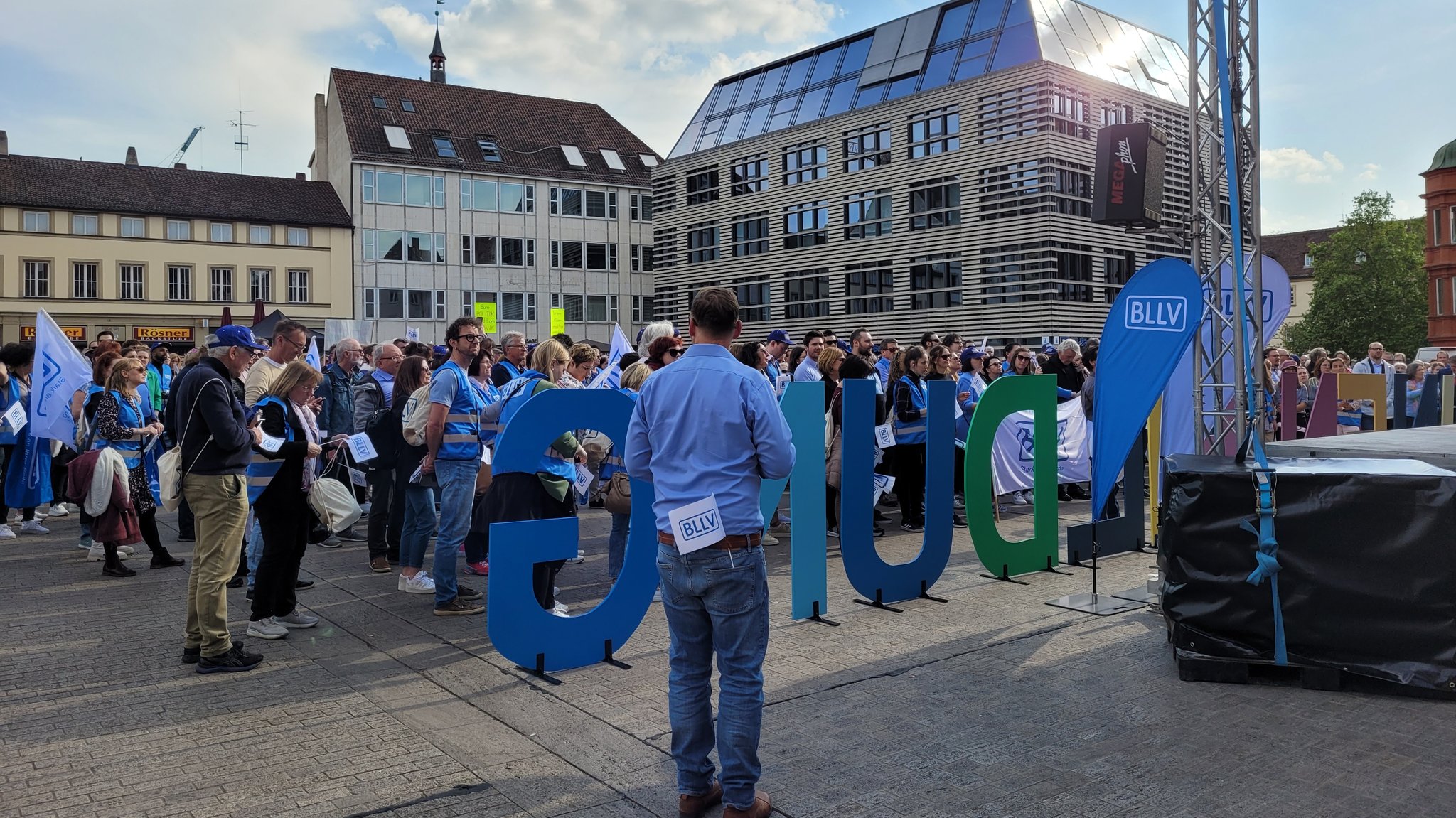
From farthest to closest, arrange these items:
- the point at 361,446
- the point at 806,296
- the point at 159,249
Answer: the point at 159,249, the point at 806,296, the point at 361,446

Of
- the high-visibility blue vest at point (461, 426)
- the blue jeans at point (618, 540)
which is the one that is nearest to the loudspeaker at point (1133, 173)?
the blue jeans at point (618, 540)

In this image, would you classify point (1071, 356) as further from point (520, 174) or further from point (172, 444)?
point (520, 174)

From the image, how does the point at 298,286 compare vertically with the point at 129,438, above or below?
above

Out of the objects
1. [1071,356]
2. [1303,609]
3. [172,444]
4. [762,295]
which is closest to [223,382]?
[172,444]

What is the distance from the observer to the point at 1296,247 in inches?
3536

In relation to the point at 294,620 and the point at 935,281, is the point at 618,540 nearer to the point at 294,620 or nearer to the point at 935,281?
the point at 294,620

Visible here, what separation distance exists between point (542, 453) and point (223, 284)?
165 ft

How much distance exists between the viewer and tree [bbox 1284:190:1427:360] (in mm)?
65625

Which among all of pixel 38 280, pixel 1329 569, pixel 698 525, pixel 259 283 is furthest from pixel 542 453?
pixel 38 280

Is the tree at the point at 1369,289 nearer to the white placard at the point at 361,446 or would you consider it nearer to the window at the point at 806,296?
the window at the point at 806,296

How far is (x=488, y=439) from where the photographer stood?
7762 millimetres

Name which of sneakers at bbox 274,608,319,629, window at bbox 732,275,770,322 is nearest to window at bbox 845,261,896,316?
window at bbox 732,275,770,322

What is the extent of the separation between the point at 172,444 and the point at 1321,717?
6.85 meters

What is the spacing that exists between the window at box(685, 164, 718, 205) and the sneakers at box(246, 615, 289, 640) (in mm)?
42345
